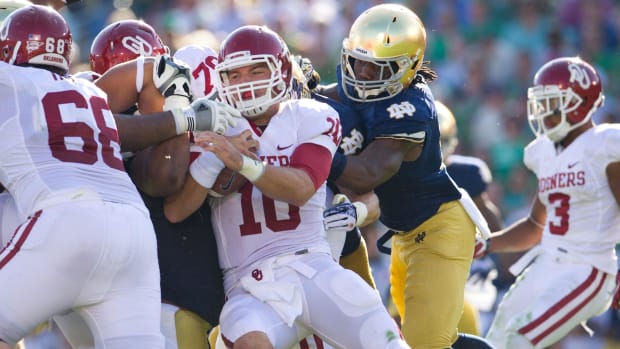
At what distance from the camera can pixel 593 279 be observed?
21.7 feet

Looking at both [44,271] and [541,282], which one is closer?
[44,271]

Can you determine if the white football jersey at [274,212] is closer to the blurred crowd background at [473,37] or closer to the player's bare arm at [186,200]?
the player's bare arm at [186,200]

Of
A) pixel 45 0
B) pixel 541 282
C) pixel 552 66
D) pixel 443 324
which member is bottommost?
pixel 541 282

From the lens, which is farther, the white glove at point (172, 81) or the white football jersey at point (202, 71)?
the white football jersey at point (202, 71)

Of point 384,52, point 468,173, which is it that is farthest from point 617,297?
point 384,52

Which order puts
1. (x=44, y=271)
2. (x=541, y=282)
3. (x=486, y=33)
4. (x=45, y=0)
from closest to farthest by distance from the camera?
1. (x=44, y=271)
2. (x=45, y=0)
3. (x=541, y=282)
4. (x=486, y=33)

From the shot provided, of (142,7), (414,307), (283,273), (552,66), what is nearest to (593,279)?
(552,66)

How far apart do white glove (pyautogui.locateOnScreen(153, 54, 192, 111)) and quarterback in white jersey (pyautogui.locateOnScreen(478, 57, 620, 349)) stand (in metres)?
2.73

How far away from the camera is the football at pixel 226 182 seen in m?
4.34

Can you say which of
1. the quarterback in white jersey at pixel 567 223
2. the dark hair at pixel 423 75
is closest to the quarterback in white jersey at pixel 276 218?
the dark hair at pixel 423 75

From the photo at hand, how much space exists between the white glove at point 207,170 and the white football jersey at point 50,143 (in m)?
0.30

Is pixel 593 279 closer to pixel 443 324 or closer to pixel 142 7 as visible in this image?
pixel 443 324

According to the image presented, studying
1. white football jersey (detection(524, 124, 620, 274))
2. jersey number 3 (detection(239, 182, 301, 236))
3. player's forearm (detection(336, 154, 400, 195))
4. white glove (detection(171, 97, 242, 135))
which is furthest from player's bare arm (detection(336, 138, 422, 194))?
white football jersey (detection(524, 124, 620, 274))

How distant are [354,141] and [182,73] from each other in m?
1.06
